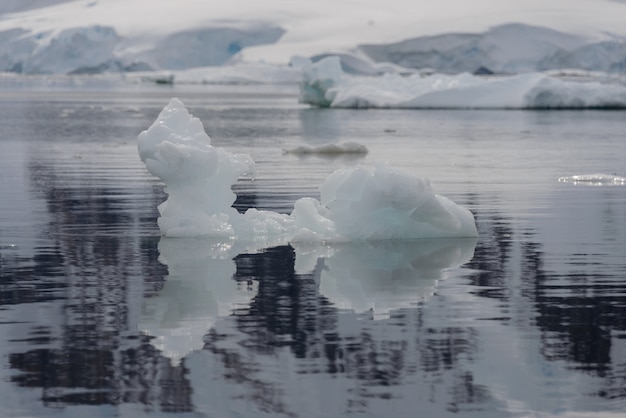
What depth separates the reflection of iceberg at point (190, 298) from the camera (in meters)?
5.94

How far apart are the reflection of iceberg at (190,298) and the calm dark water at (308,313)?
19 millimetres

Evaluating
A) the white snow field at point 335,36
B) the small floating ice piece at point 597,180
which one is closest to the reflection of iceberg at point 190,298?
the small floating ice piece at point 597,180

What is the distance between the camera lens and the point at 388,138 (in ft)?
79.0

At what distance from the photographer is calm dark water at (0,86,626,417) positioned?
4.86 meters

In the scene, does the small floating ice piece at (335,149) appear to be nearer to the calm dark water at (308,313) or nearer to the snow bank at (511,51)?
the calm dark water at (308,313)

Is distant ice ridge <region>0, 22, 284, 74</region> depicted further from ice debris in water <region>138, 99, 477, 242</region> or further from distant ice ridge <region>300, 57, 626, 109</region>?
ice debris in water <region>138, 99, 477, 242</region>

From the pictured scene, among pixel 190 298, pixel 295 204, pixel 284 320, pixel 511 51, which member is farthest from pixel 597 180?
pixel 511 51

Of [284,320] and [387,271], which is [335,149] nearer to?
[387,271]

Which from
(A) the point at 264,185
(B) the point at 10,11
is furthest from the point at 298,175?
(B) the point at 10,11

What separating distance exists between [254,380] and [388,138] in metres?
19.2

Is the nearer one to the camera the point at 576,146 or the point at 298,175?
the point at 298,175

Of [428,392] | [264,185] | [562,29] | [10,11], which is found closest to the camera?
[428,392]

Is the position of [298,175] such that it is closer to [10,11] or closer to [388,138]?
[388,138]

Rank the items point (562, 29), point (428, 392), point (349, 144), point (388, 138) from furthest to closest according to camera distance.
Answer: point (562, 29), point (388, 138), point (349, 144), point (428, 392)
